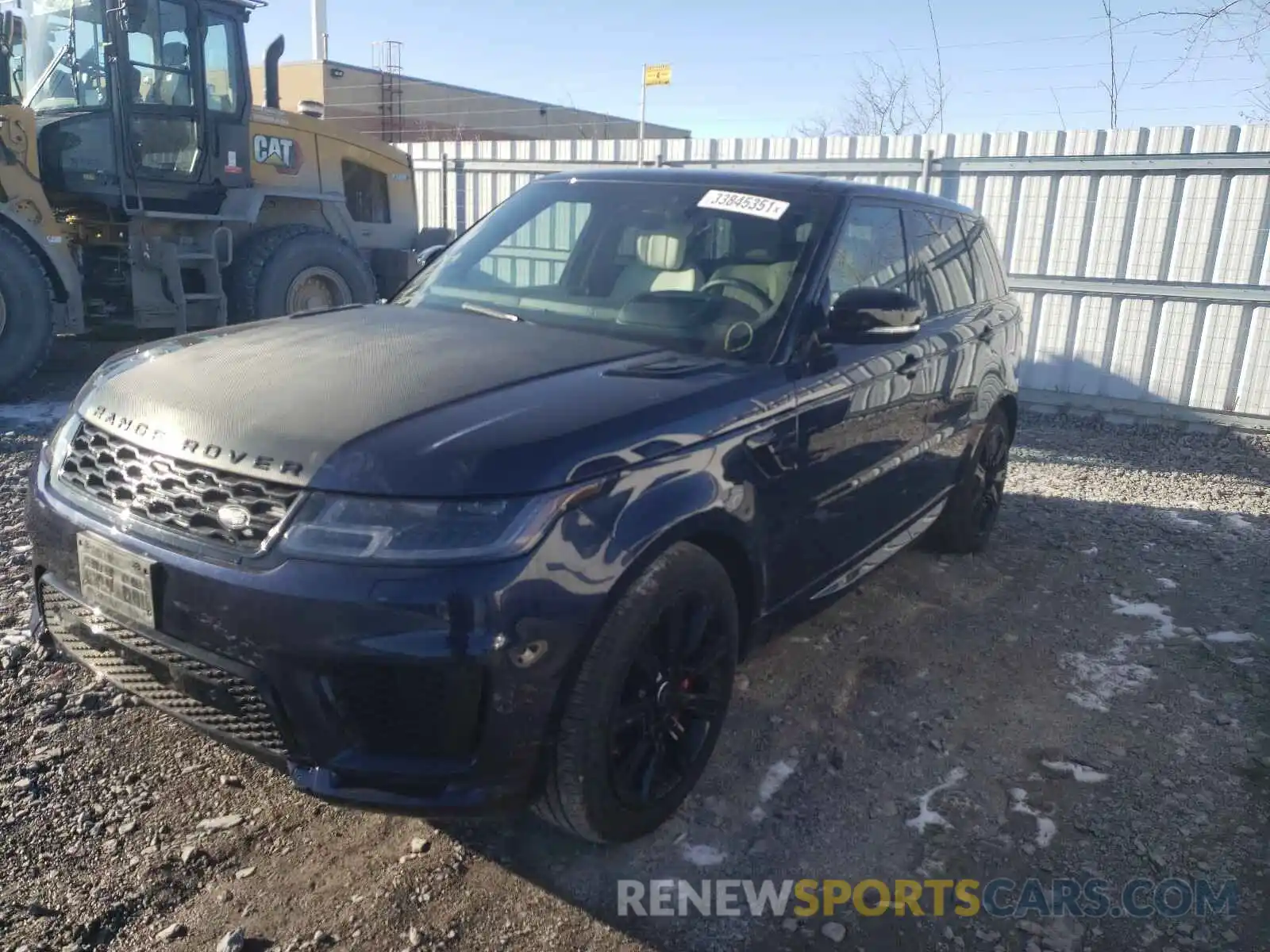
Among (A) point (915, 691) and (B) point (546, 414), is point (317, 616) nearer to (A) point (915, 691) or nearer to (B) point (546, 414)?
(B) point (546, 414)

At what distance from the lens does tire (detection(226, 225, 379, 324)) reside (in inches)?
340

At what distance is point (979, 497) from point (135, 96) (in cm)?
722

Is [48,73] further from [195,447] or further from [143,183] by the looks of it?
[195,447]

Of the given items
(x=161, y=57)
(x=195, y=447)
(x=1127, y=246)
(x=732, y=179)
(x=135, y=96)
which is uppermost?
(x=161, y=57)

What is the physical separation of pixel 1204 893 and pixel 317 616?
245 cm

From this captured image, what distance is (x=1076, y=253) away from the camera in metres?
9.10

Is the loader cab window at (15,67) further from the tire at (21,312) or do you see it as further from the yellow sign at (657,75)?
the yellow sign at (657,75)

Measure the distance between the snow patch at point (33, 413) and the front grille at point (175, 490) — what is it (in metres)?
4.76

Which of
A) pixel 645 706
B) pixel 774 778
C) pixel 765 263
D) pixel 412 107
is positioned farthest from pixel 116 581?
pixel 412 107

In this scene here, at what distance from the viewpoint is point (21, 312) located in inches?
282

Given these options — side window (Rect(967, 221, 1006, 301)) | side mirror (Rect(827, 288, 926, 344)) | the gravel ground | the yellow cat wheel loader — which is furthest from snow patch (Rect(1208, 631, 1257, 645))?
the yellow cat wheel loader

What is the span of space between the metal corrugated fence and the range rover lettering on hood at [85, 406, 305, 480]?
7.86 metres

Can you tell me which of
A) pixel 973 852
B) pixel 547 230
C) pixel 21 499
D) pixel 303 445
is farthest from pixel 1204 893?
pixel 21 499

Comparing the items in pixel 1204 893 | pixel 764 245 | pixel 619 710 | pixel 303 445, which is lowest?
pixel 1204 893
